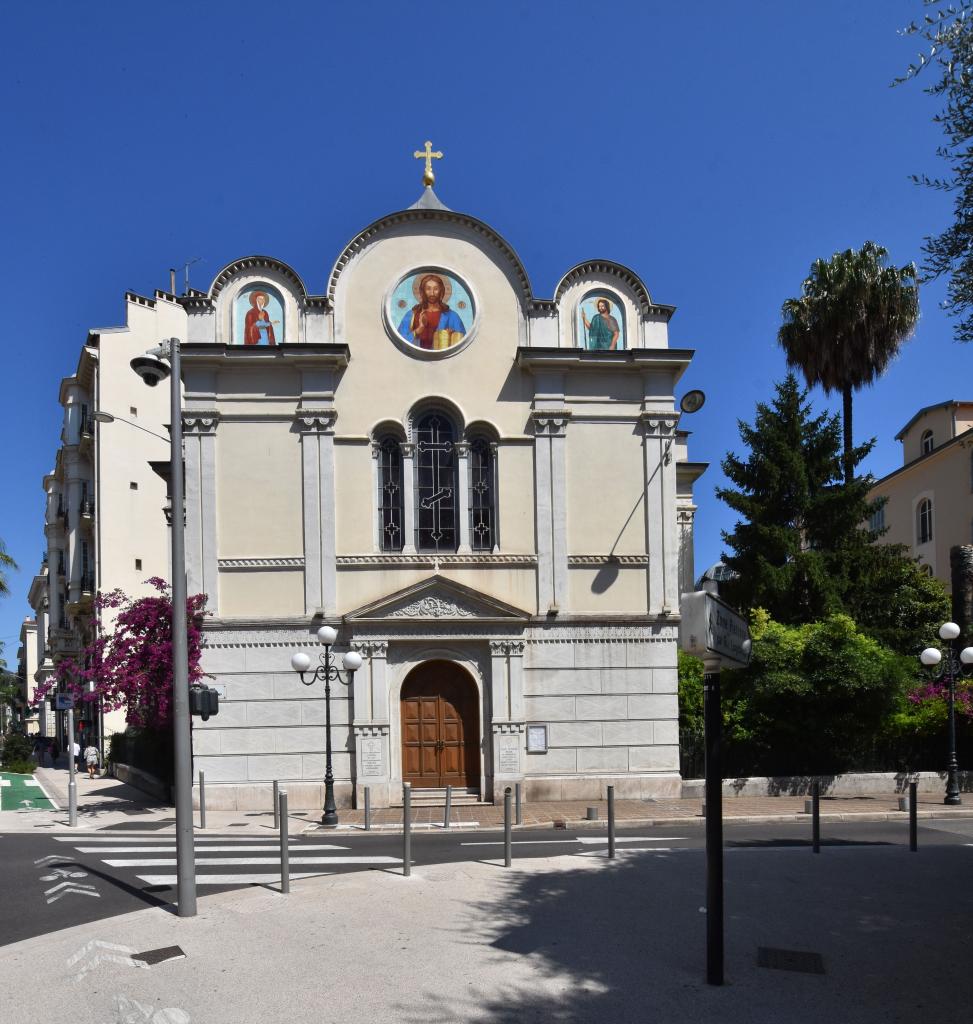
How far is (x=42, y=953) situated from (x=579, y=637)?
13666 millimetres

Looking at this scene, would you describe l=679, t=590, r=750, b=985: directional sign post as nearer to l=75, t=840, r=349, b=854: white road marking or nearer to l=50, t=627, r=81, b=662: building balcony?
l=75, t=840, r=349, b=854: white road marking

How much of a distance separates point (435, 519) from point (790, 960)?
1431 centimetres

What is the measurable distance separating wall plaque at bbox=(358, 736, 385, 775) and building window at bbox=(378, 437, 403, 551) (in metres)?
4.06

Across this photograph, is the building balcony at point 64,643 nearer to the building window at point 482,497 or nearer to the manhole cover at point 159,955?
the building window at point 482,497

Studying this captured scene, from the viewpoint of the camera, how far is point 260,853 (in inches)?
548

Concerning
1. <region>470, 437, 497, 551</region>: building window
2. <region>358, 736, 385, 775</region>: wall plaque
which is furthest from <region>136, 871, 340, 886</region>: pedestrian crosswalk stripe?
<region>470, 437, 497, 551</region>: building window

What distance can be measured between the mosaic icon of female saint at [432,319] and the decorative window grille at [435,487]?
1.67 metres

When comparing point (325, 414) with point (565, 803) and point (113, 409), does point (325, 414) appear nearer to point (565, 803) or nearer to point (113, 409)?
point (565, 803)

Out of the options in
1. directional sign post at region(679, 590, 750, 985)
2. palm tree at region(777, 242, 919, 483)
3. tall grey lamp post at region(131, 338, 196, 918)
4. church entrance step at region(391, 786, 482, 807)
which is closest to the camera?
directional sign post at region(679, 590, 750, 985)

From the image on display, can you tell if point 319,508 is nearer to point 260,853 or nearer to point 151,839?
point 151,839

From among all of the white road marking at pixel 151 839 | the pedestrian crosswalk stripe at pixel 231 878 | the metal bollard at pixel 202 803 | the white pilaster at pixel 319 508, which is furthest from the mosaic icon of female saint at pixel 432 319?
the pedestrian crosswalk stripe at pixel 231 878

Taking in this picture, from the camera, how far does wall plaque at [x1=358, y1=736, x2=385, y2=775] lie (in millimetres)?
19719

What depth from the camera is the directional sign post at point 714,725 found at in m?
6.49

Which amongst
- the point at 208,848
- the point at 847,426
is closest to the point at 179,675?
the point at 208,848
